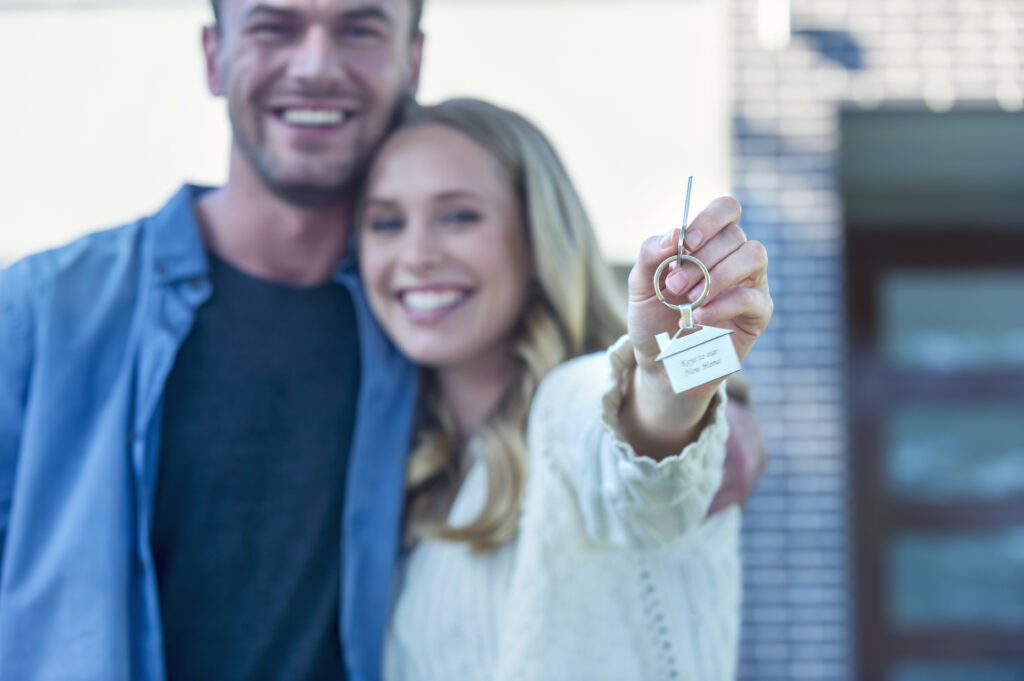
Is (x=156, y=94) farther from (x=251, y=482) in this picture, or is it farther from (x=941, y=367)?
(x=941, y=367)

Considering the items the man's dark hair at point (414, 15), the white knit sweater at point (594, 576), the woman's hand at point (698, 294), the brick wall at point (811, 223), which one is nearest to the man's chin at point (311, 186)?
the man's dark hair at point (414, 15)

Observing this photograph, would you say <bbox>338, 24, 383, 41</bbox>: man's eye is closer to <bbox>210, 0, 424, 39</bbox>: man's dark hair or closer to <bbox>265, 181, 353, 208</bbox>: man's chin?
<bbox>210, 0, 424, 39</bbox>: man's dark hair

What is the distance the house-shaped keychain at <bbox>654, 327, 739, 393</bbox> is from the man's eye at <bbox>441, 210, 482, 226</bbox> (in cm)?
81

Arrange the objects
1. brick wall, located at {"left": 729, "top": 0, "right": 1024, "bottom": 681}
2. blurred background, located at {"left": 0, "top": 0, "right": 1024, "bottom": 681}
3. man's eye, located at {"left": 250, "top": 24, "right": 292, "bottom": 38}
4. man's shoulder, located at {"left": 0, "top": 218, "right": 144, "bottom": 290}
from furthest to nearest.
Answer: brick wall, located at {"left": 729, "top": 0, "right": 1024, "bottom": 681} < blurred background, located at {"left": 0, "top": 0, "right": 1024, "bottom": 681} < man's eye, located at {"left": 250, "top": 24, "right": 292, "bottom": 38} < man's shoulder, located at {"left": 0, "top": 218, "right": 144, "bottom": 290}

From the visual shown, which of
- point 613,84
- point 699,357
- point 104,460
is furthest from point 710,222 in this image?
point 613,84

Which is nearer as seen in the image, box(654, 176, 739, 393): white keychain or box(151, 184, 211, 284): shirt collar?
box(654, 176, 739, 393): white keychain

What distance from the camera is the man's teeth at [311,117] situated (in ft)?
6.31

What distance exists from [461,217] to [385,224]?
0.50ft

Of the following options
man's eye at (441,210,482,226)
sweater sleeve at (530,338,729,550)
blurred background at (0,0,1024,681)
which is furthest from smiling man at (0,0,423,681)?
blurred background at (0,0,1024,681)

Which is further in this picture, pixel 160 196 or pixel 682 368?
pixel 160 196

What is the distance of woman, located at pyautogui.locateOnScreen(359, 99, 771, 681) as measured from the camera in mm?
1362

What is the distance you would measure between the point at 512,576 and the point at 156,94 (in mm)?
2146

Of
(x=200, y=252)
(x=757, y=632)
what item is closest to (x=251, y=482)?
(x=200, y=252)

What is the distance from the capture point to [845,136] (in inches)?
165
